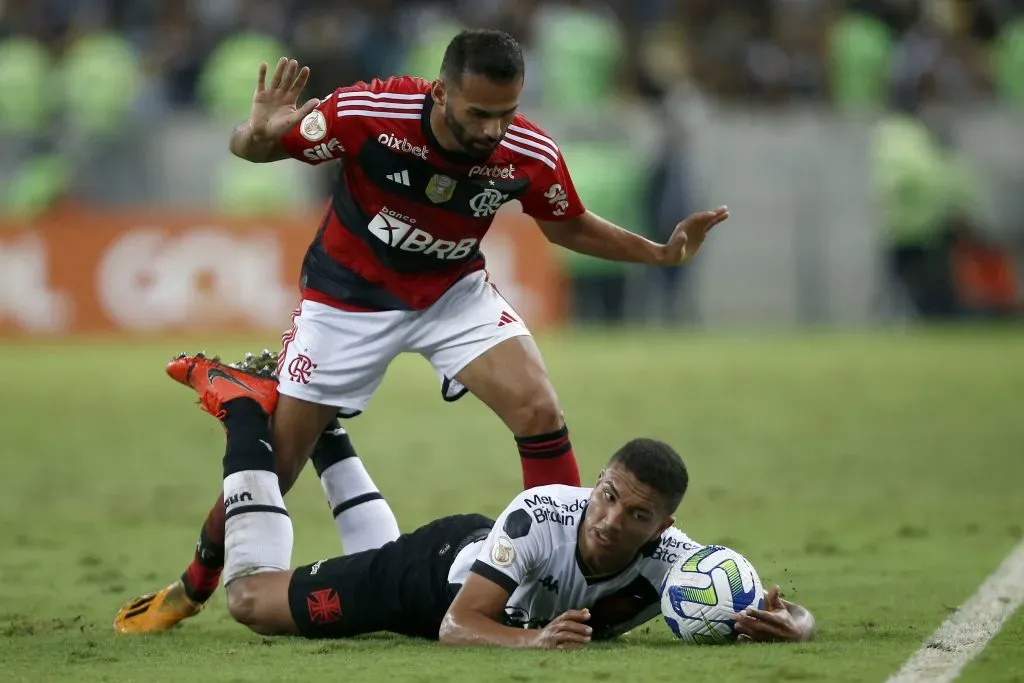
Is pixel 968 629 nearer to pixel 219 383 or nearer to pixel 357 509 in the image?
pixel 357 509

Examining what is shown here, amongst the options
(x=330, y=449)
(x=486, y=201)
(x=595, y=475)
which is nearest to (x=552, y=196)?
(x=486, y=201)

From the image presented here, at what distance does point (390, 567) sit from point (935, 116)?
1623 centimetres

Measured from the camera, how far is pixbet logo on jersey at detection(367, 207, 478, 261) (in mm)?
6637

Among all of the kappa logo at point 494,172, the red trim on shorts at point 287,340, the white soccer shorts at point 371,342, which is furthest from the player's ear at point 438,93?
the red trim on shorts at point 287,340

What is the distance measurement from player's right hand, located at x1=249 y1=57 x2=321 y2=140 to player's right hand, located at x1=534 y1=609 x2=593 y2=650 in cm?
204

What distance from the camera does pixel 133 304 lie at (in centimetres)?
1830

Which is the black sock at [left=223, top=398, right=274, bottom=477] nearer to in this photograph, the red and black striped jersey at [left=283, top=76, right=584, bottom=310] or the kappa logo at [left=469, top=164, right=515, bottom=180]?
the red and black striped jersey at [left=283, top=76, right=584, bottom=310]

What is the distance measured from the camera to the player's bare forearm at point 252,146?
20.7 feet

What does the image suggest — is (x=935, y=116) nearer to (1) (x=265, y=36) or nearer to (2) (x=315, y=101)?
(1) (x=265, y=36)

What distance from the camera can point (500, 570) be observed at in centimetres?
552

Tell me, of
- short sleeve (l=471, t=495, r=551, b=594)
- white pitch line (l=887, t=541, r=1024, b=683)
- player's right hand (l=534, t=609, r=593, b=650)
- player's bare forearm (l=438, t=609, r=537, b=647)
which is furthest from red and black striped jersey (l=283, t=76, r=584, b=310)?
white pitch line (l=887, t=541, r=1024, b=683)

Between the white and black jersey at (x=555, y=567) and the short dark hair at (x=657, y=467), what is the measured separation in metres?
0.27

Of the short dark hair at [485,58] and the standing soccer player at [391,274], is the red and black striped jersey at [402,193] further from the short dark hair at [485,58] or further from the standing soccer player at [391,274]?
the short dark hair at [485,58]

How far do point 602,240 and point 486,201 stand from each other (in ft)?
2.12
